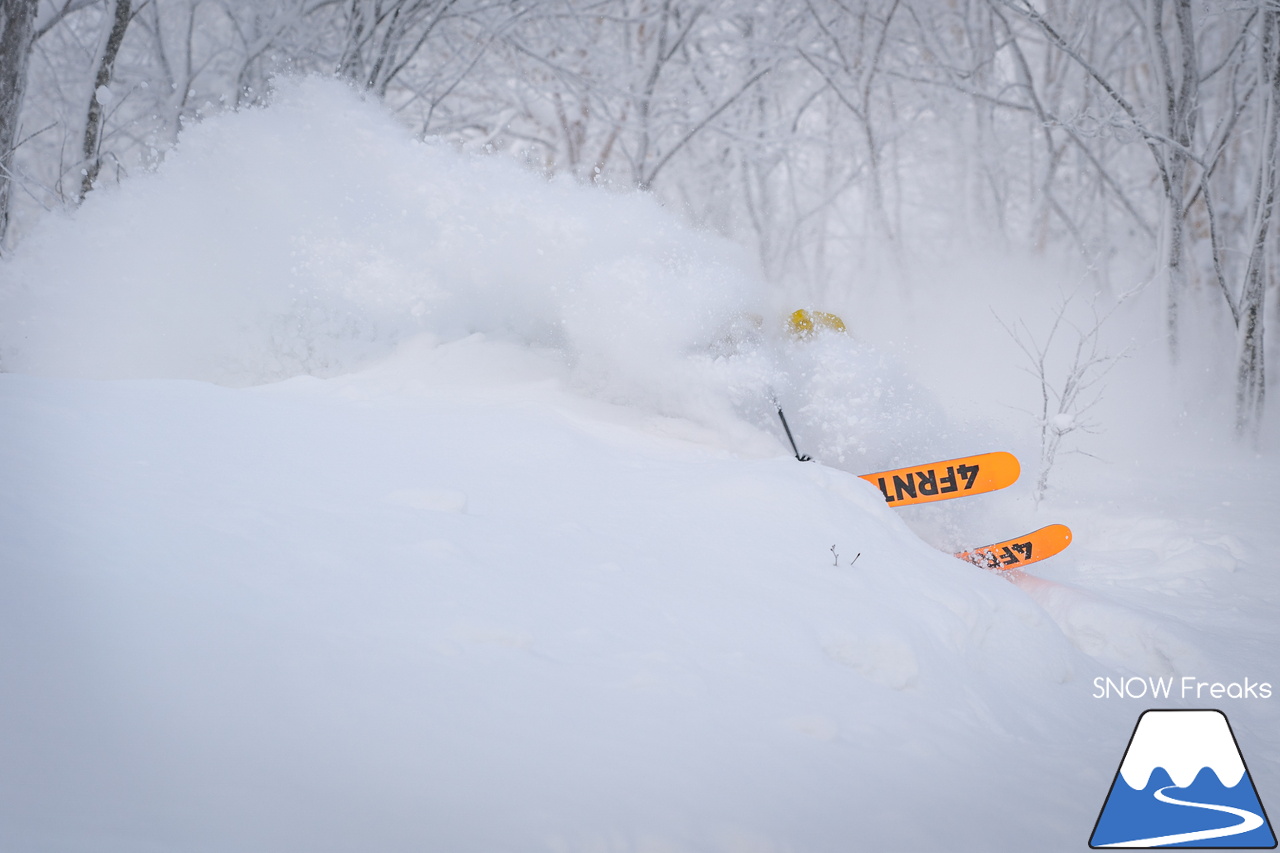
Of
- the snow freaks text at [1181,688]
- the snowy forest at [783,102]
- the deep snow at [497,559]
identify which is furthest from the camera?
the snowy forest at [783,102]

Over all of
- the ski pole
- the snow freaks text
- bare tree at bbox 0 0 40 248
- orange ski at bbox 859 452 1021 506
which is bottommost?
the snow freaks text

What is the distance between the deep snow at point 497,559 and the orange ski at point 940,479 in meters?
0.48

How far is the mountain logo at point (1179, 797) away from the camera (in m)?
1.56

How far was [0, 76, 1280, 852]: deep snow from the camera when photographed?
1194mm

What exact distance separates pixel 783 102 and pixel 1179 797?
37.2 ft

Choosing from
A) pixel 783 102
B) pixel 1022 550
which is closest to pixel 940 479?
pixel 1022 550

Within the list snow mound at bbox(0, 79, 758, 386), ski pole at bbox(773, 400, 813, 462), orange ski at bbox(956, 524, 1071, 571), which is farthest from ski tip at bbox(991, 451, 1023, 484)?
snow mound at bbox(0, 79, 758, 386)

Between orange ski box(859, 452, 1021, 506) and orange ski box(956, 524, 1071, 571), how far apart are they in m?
0.34

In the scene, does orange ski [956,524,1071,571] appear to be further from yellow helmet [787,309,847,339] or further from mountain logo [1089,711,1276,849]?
mountain logo [1089,711,1276,849]

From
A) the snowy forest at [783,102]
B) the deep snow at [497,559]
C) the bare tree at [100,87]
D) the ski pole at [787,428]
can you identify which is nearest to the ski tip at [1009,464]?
the deep snow at [497,559]

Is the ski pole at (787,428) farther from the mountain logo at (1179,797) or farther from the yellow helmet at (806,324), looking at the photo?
the mountain logo at (1179,797)

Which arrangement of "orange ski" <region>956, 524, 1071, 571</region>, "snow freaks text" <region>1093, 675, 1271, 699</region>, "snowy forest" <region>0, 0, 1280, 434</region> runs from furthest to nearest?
"snowy forest" <region>0, 0, 1280, 434</region>, "orange ski" <region>956, 524, 1071, 571</region>, "snow freaks text" <region>1093, 675, 1271, 699</region>

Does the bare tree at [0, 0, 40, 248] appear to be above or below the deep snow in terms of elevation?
above

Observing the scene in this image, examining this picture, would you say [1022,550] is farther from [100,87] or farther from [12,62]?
[100,87]
